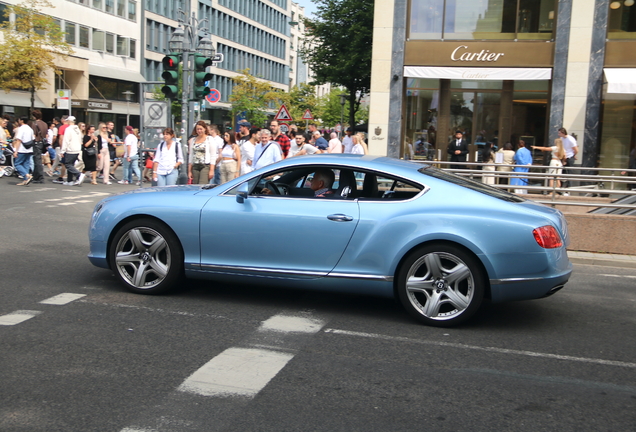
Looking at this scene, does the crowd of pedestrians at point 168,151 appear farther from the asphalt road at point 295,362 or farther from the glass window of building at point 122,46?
the glass window of building at point 122,46

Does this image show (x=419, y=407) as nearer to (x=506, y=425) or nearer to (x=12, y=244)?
(x=506, y=425)

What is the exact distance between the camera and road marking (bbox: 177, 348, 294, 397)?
14.5 ft

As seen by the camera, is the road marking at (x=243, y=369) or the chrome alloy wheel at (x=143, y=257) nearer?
the road marking at (x=243, y=369)

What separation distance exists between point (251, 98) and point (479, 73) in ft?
127

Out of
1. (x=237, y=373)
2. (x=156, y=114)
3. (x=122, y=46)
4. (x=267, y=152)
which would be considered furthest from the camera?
(x=122, y=46)

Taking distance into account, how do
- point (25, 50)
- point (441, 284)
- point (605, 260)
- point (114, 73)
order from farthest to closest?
point (114, 73) < point (25, 50) < point (605, 260) < point (441, 284)

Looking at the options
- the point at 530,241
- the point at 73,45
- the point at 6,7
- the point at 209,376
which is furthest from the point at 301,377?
the point at 73,45

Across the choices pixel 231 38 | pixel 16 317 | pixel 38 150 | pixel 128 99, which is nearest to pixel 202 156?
pixel 38 150

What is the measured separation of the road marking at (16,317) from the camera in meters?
5.75

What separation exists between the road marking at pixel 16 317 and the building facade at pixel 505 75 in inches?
676

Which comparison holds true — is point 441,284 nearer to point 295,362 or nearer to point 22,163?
point 295,362

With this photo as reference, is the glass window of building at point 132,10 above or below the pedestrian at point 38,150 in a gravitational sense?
above

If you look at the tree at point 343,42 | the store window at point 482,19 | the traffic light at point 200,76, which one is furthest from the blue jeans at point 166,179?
the tree at point 343,42

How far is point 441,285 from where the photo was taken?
599cm
